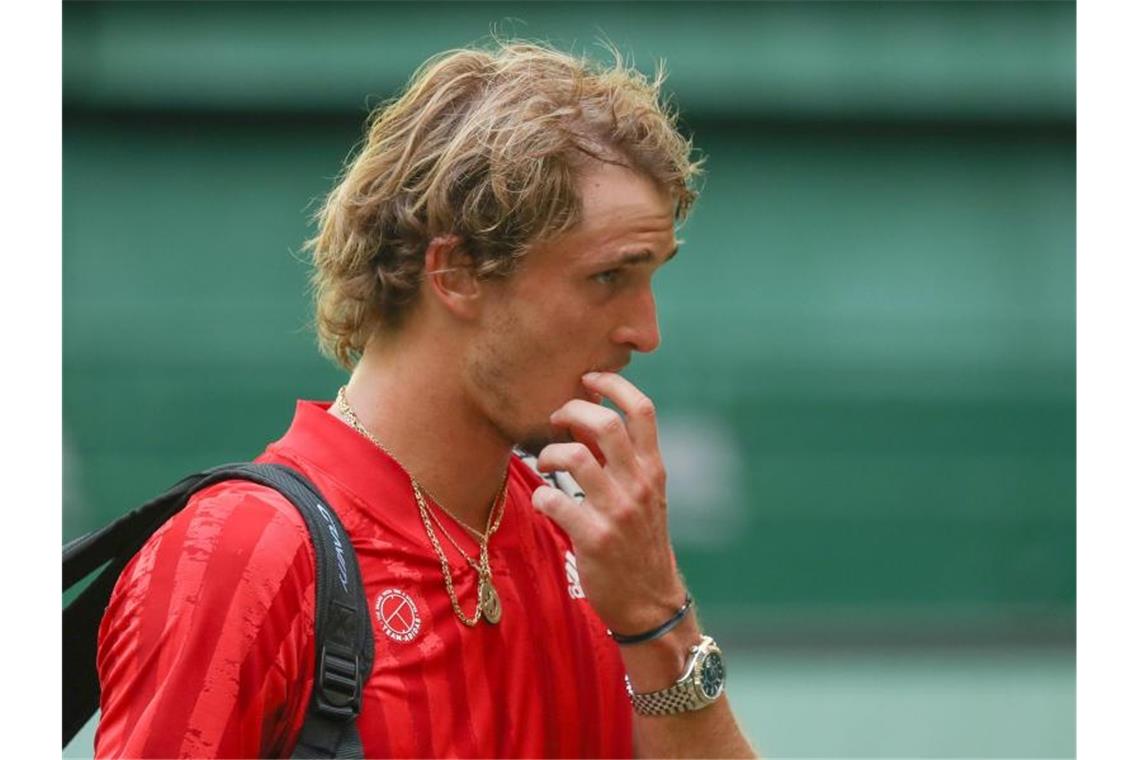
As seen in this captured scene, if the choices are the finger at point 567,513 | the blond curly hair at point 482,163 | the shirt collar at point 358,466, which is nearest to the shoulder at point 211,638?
the shirt collar at point 358,466

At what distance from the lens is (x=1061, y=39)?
967cm

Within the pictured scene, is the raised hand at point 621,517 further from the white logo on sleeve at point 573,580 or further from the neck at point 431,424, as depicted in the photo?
the white logo on sleeve at point 573,580

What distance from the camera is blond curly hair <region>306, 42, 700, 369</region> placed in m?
2.76

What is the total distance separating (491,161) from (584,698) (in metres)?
0.98

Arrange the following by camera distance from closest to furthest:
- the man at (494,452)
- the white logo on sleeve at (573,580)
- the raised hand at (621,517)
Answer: the man at (494,452), the raised hand at (621,517), the white logo on sleeve at (573,580)

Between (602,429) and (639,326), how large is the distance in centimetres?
26

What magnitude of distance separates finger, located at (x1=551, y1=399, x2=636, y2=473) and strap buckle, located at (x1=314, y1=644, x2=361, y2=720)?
21.9 inches

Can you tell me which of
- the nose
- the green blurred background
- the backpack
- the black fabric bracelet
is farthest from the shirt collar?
the green blurred background

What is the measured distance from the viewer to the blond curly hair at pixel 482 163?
2.76 meters

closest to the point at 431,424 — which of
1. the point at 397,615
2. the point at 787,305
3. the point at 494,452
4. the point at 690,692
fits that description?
the point at 494,452

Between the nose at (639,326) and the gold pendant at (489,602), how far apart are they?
0.49 m

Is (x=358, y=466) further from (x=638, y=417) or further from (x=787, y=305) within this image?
(x=787, y=305)

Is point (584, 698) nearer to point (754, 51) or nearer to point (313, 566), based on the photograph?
point (313, 566)

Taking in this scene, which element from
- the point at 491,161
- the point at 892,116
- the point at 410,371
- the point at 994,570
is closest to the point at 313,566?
the point at 410,371
